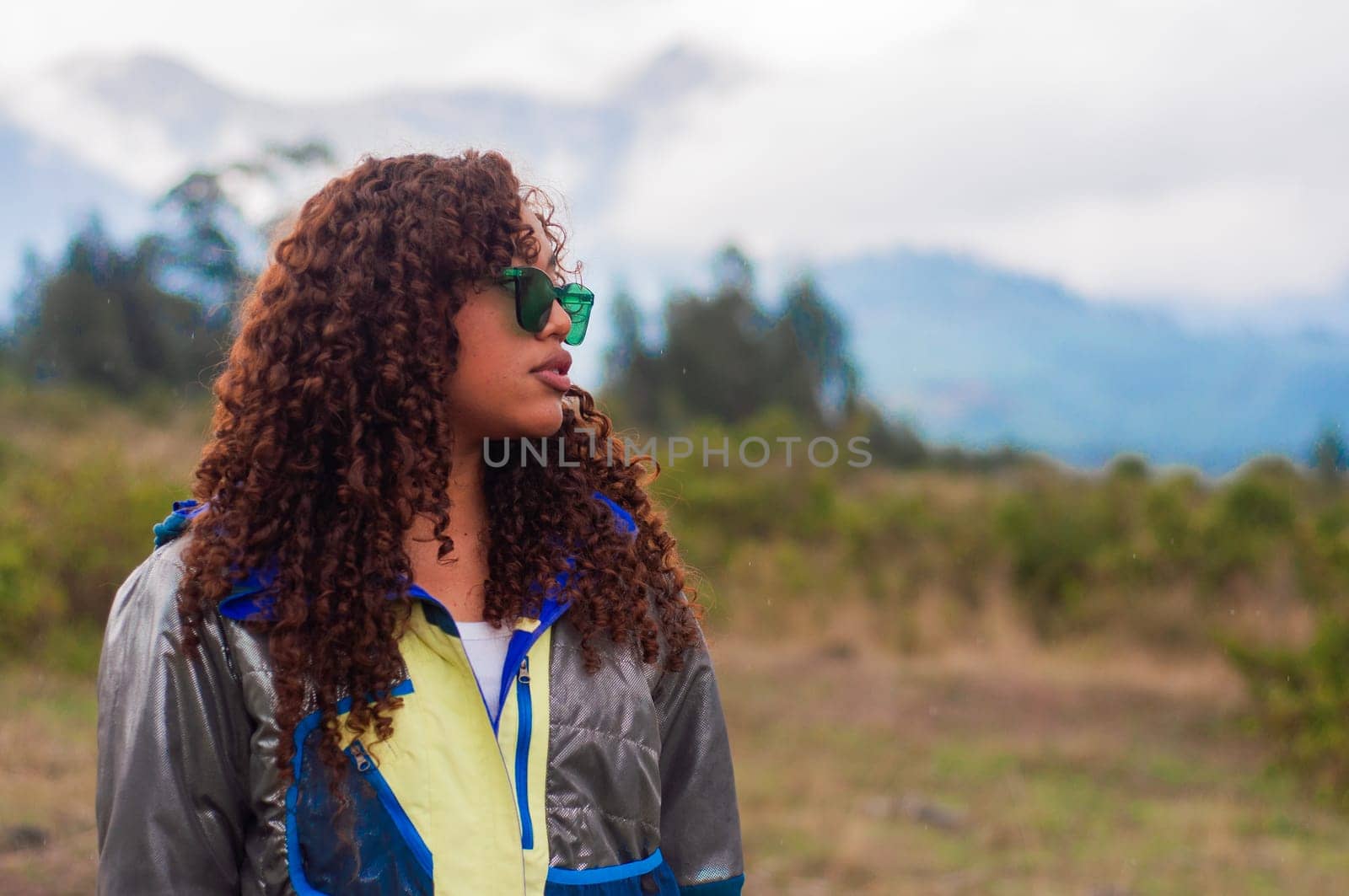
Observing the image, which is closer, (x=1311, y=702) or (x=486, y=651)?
(x=486, y=651)

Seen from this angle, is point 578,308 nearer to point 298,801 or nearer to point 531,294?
point 531,294

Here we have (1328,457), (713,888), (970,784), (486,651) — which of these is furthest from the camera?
(1328,457)

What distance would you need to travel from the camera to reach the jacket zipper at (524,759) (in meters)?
1.46

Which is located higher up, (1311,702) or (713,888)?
(713,888)

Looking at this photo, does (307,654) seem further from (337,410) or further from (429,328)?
(429,328)

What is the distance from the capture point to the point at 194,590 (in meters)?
1.38

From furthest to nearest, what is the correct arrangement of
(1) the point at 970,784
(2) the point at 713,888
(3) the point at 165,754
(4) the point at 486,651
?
(1) the point at 970,784
(2) the point at 713,888
(4) the point at 486,651
(3) the point at 165,754

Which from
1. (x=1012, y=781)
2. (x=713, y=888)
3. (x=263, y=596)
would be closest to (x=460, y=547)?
(x=263, y=596)

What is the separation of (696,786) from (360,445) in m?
0.64

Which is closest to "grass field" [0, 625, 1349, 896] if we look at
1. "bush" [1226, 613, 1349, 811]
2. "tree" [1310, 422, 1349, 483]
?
"bush" [1226, 613, 1349, 811]

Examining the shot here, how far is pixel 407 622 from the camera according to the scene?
1.51 meters

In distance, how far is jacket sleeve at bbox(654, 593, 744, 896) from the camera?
5.49 ft

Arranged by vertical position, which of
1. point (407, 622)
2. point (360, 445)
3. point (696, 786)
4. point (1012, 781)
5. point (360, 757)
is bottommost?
point (1012, 781)

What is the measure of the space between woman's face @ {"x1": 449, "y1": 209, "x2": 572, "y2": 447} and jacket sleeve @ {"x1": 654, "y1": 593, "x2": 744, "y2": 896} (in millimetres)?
405
